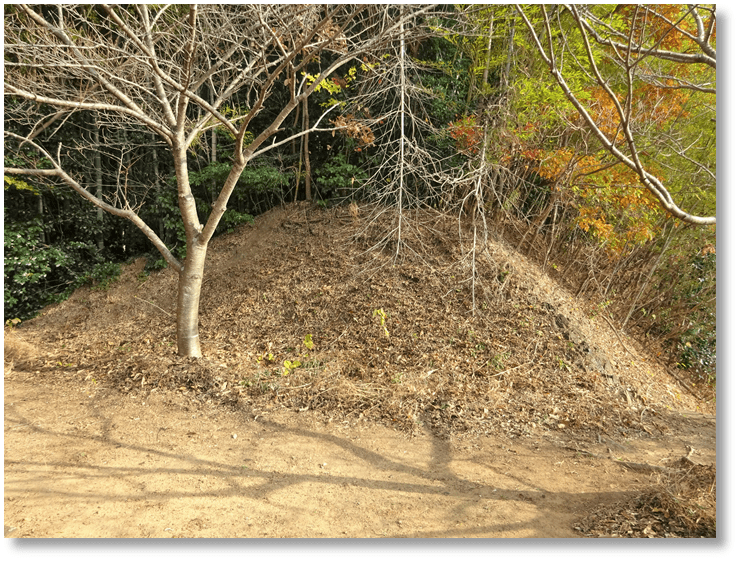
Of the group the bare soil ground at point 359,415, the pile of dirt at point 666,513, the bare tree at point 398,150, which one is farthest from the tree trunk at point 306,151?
the pile of dirt at point 666,513

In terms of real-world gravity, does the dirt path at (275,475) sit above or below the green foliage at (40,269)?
below

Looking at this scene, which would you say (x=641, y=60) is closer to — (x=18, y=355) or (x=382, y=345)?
(x=382, y=345)

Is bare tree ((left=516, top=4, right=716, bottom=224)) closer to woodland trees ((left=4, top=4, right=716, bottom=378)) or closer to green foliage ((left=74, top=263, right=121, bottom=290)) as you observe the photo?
woodland trees ((left=4, top=4, right=716, bottom=378))

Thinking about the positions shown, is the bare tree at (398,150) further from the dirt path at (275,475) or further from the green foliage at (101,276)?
the green foliage at (101,276)

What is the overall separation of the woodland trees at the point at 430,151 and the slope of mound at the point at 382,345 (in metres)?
0.54

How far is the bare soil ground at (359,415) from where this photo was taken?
119 inches

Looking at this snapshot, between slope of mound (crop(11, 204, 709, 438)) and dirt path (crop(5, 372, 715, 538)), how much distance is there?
327 mm

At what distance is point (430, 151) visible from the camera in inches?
297

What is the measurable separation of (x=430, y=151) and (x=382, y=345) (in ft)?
11.8

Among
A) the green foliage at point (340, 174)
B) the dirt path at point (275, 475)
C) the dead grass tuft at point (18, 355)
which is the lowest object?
the dirt path at point (275, 475)

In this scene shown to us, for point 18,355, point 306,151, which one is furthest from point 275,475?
point 306,151

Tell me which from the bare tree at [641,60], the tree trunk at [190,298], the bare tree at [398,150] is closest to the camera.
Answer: the bare tree at [641,60]

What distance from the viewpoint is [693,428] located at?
184 inches

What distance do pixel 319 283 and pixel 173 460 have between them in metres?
3.86
